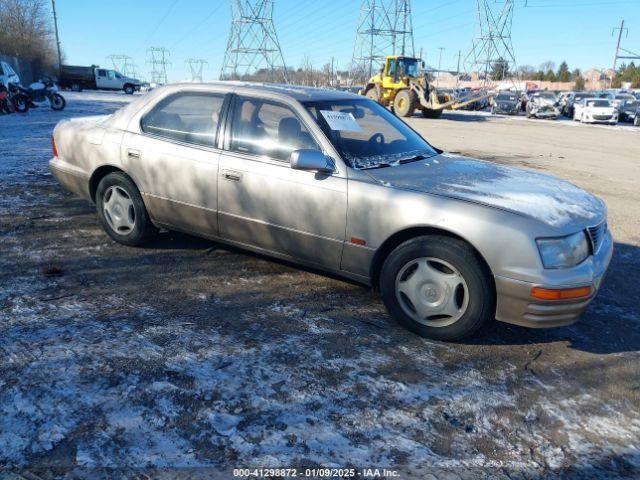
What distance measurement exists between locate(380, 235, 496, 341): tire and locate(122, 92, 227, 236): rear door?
1611 millimetres

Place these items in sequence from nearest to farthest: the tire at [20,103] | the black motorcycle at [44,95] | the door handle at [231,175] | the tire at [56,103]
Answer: the door handle at [231,175] → the tire at [20,103] → the black motorcycle at [44,95] → the tire at [56,103]

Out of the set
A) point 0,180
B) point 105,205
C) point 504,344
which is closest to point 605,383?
point 504,344

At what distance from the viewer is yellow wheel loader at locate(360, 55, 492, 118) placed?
25.6m

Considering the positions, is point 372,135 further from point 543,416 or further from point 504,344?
point 543,416

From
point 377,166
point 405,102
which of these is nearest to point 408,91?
point 405,102

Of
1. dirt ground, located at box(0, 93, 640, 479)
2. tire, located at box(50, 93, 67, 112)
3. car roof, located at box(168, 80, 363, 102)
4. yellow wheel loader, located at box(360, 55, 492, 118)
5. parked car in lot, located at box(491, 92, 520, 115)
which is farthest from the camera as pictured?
parked car in lot, located at box(491, 92, 520, 115)

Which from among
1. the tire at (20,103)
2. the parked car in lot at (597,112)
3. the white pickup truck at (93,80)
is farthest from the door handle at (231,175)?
the white pickup truck at (93,80)

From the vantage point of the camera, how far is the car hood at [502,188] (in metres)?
3.14

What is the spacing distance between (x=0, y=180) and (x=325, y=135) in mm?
5747

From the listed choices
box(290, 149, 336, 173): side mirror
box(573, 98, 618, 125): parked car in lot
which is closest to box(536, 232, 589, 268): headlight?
box(290, 149, 336, 173): side mirror

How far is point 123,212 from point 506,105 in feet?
120

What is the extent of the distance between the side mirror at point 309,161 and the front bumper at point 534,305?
1349 mm

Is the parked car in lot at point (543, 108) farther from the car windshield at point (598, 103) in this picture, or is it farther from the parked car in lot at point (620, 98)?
the parked car in lot at point (620, 98)

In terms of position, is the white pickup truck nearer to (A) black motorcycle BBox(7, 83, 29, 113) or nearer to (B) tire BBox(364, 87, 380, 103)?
(B) tire BBox(364, 87, 380, 103)
